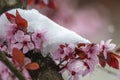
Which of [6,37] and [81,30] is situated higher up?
[81,30]

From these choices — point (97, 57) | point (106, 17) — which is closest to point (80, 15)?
point (106, 17)

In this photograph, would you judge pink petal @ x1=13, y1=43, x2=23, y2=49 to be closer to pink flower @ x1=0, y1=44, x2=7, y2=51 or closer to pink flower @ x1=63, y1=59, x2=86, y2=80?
pink flower @ x1=0, y1=44, x2=7, y2=51

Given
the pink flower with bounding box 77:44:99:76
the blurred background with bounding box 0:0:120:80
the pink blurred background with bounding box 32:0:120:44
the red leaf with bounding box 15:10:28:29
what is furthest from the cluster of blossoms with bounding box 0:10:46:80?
the pink blurred background with bounding box 32:0:120:44

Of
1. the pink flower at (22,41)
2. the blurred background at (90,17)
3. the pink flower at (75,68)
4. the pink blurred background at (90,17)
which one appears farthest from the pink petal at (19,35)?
the pink blurred background at (90,17)

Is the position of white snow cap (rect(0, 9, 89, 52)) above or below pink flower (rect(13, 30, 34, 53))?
above

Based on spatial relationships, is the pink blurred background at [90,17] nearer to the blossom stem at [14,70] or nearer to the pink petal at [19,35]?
the pink petal at [19,35]

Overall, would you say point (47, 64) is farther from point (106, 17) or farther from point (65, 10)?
point (106, 17)
